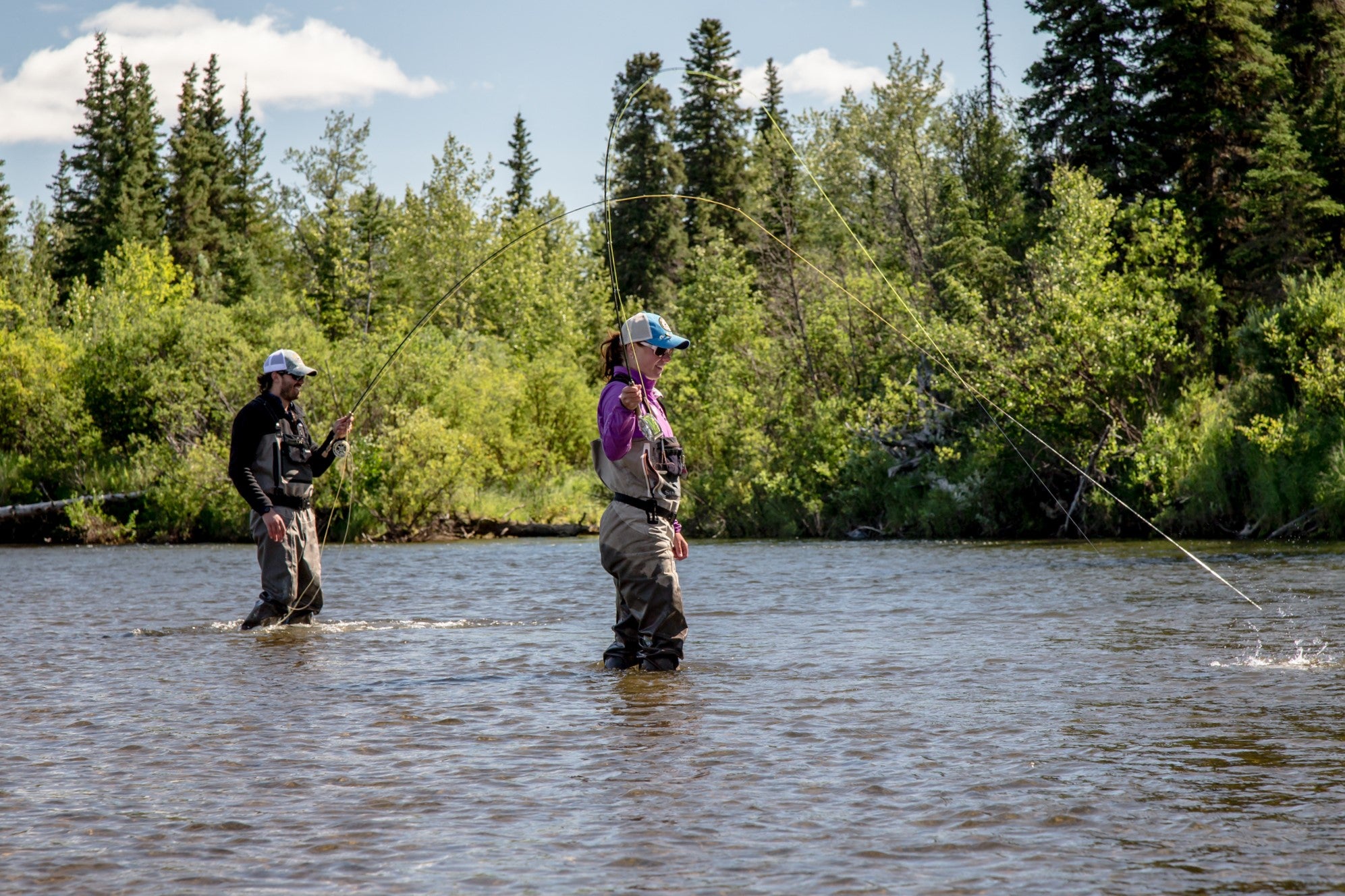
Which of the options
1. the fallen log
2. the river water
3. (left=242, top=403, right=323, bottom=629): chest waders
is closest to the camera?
the river water

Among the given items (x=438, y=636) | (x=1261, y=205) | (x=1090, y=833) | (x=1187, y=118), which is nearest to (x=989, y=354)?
(x=1261, y=205)

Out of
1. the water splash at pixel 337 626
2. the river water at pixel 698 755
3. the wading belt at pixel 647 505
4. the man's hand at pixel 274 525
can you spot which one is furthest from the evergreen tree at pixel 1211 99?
the wading belt at pixel 647 505

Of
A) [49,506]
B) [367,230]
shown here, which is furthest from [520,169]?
[49,506]

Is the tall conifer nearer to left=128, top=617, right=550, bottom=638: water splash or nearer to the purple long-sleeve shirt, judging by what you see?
left=128, top=617, right=550, bottom=638: water splash

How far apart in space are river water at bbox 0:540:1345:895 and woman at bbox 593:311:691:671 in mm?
490

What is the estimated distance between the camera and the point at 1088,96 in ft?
101

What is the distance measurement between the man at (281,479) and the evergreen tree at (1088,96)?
23.5 m

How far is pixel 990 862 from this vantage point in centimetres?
403

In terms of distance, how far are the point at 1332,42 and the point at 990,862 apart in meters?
30.5

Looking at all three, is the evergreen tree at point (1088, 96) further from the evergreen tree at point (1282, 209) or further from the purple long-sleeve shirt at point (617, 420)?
the purple long-sleeve shirt at point (617, 420)

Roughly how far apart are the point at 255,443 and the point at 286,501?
47 centimetres

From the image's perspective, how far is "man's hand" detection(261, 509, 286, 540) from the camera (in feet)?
31.5

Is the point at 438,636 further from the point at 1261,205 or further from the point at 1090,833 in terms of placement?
the point at 1261,205

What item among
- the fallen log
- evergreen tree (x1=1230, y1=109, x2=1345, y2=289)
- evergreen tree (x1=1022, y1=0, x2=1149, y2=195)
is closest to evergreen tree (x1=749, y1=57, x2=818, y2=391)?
evergreen tree (x1=1022, y1=0, x2=1149, y2=195)
